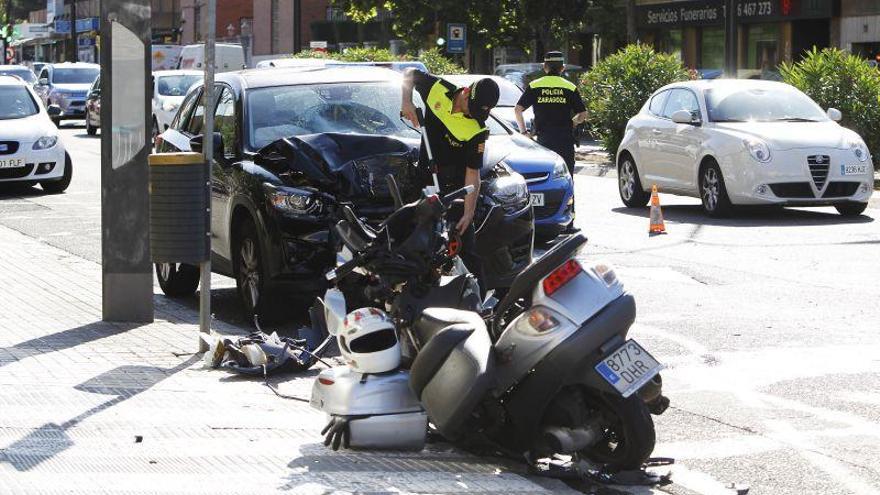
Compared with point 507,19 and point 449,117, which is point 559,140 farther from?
point 507,19

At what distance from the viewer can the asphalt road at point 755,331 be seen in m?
6.74

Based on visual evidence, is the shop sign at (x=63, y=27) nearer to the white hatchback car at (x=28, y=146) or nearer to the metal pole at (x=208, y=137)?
the white hatchback car at (x=28, y=146)

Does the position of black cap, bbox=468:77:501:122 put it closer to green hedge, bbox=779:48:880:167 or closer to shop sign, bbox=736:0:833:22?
green hedge, bbox=779:48:880:167

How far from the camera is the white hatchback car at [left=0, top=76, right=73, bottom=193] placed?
74.8ft

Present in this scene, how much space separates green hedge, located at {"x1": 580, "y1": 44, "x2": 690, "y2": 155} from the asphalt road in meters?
9.47

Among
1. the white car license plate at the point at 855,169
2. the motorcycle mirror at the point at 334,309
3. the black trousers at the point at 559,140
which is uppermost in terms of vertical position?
the black trousers at the point at 559,140

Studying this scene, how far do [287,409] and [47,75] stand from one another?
4508 cm

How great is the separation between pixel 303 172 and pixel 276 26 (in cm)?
7503

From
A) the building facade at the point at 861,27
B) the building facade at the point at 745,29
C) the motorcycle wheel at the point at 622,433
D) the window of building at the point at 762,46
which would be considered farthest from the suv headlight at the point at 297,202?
the window of building at the point at 762,46

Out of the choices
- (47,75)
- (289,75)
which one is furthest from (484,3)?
(289,75)

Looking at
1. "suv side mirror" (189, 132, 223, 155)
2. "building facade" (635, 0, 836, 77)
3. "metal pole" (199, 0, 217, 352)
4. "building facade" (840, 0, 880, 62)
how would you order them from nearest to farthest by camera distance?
1. "metal pole" (199, 0, 217, 352)
2. "suv side mirror" (189, 132, 223, 155)
3. "building facade" (840, 0, 880, 62)
4. "building facade" (635, 0, 836, 77)

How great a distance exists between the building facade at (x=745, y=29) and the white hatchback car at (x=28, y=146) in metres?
24.5

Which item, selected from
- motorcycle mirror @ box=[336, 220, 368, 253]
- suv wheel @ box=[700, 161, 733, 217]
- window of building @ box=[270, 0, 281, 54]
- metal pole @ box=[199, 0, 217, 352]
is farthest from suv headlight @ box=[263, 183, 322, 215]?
window of building @ box=[270, 0, 281, 54]

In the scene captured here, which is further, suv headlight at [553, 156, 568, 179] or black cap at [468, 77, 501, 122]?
suv headlight at [553, 156, 568, 179]
